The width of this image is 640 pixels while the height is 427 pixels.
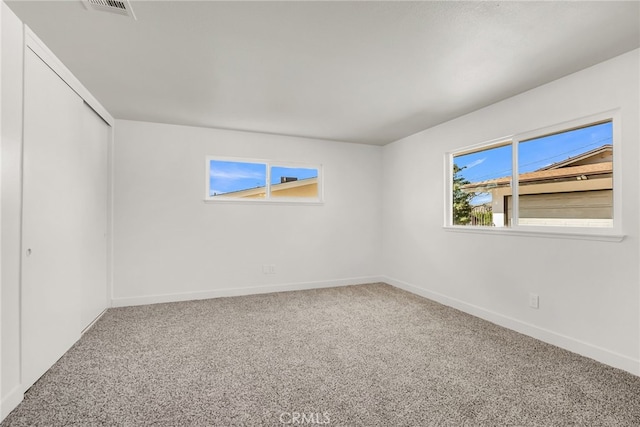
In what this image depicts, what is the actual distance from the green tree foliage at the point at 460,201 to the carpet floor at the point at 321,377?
1.18 meters

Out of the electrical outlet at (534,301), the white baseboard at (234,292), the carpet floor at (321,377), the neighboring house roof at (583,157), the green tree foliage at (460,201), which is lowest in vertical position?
the carpet floor at (321,377)

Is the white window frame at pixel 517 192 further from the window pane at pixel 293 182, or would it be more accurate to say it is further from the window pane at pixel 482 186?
the window pane at pixel 293 182

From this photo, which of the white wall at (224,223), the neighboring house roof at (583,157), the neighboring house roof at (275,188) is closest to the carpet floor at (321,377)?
the white wall at (224,223)

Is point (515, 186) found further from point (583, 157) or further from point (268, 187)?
point (268, 187)

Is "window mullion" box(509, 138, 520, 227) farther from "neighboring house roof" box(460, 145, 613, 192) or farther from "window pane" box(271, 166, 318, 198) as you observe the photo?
"window pane" box(271, 166, 318, 198)

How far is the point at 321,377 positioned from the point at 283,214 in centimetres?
273

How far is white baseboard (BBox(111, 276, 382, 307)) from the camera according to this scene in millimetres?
3812

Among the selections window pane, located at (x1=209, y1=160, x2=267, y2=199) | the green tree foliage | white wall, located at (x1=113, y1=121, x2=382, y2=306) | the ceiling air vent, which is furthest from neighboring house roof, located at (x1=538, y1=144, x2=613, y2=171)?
the ceiling air vent

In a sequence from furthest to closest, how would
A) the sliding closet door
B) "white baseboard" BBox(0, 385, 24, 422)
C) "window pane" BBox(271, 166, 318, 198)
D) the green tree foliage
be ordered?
"window pane" BBox(271, 166, 318, 198) < the green tree foliage < the sliding closet door < "white baseboard" BBox(0, 385, 24, 422)

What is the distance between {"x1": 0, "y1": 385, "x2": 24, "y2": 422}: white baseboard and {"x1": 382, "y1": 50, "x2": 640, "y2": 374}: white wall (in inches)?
151

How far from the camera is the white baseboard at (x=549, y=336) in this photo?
88.4 inches

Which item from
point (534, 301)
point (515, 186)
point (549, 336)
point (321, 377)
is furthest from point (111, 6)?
point (549, 336)

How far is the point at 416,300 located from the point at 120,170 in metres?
4.06

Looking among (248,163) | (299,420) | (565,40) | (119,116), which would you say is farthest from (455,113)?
(119,116)
